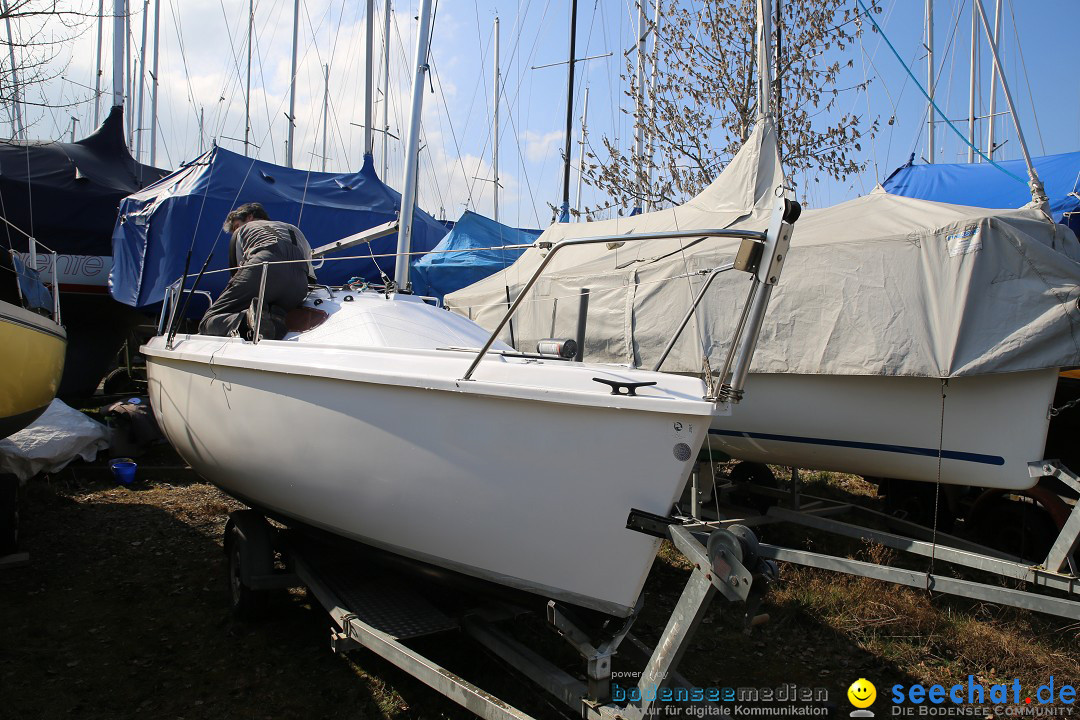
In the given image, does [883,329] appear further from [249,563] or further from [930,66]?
[930,66]

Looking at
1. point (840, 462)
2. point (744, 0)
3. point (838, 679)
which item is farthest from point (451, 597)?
point (744, 0)

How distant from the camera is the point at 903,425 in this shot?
13.7 feet

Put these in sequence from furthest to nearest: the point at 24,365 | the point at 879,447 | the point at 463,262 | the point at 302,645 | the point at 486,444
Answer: the point at 463,262
the point at 24,365
the point at 879,447
the point at 302,645
the point at 486,444

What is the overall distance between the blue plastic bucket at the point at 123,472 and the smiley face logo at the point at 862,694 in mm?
5743

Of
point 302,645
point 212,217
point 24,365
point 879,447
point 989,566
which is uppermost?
point 212,217

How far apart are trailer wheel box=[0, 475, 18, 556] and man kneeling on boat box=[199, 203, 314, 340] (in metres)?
1.48

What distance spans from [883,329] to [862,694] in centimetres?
204

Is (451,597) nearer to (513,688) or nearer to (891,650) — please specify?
(513,688)

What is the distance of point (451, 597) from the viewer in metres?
3.29

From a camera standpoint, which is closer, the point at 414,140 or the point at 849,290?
the point at 849,290

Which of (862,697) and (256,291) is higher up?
(256,291)

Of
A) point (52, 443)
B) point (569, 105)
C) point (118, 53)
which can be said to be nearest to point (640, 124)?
point (569, 105)

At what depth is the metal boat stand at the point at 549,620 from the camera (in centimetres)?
214

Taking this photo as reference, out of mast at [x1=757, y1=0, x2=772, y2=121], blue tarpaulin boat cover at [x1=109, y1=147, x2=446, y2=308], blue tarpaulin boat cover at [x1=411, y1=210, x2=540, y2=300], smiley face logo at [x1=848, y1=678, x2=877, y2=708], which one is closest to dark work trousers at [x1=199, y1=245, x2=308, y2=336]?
mast at [x1=757, y1=0, x2=772, y2=121]
